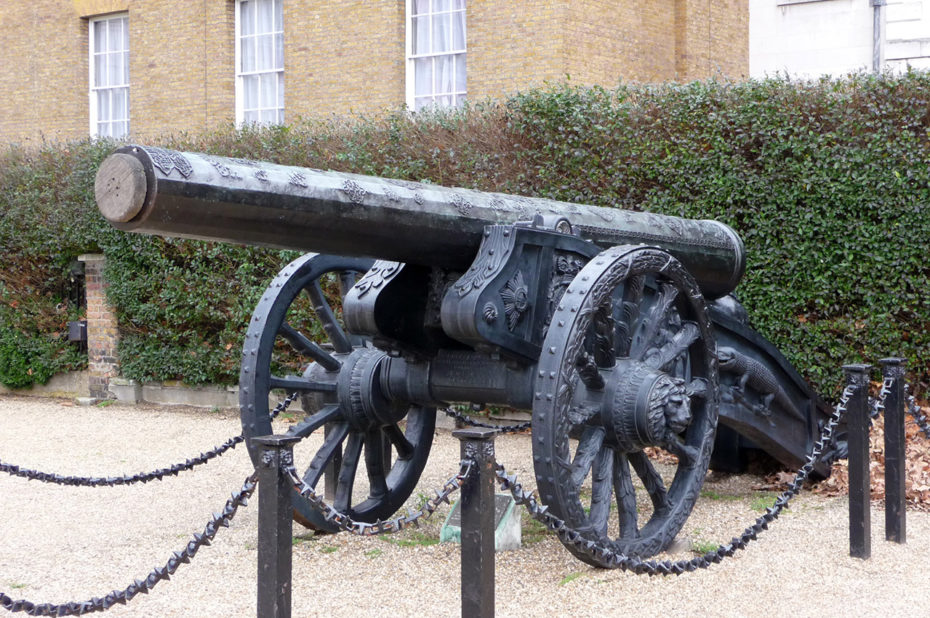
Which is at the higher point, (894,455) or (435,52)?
(435,52)

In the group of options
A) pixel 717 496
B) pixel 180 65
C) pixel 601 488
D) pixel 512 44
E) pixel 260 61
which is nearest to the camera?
pixel 601 488

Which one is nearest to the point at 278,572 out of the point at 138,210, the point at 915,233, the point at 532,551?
the point at 138,210

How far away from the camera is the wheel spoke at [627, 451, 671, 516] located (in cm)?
507

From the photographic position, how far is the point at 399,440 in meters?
5.86

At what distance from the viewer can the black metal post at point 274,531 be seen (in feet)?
11.2

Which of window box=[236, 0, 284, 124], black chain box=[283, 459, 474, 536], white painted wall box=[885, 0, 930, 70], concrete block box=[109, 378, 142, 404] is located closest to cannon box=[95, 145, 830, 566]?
black chain box=[283, 459, 474, 536]

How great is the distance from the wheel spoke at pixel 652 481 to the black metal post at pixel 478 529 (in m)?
1.71

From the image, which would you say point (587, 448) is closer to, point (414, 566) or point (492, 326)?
point (492, 326)

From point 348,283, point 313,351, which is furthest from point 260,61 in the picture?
point 313,351

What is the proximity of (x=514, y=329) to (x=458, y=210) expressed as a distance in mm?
562

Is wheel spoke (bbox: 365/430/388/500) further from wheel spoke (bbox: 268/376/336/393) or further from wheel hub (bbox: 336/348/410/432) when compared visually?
wheel spoke (bbox: 268/376/336/393)

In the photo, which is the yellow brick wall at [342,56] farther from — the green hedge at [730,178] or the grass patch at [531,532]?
the grass patch at [531,532]

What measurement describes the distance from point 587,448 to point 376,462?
4.78ft

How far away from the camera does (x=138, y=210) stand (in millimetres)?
3525
